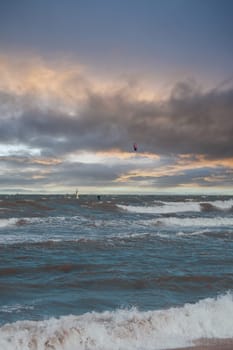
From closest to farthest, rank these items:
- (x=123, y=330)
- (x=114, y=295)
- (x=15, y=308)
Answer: (x=123, y=330) → (x=15, y=308) → (x=114, y=295)

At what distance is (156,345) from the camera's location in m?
5.08

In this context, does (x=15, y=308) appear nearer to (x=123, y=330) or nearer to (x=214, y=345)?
(x=123, y=330)

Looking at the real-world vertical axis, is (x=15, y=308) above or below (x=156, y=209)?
below

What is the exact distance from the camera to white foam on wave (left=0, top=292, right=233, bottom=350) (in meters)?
4.96

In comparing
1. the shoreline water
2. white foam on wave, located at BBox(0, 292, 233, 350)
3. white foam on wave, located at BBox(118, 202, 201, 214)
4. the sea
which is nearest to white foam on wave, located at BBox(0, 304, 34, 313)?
the sea

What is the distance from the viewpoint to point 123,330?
541 cm

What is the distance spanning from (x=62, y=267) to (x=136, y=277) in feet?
6.95

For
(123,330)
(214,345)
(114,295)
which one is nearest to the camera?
(214,345)

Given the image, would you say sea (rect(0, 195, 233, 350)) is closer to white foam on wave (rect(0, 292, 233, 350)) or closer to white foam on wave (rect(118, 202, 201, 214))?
white foam on wave (rect(0, 292, 233, 350))

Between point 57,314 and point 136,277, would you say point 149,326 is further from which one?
point 136,277

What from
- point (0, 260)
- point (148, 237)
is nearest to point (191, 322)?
point (0, 260)

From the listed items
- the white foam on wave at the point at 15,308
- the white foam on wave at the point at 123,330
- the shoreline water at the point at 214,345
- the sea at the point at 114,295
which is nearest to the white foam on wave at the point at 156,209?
the sea at the point at 114,295

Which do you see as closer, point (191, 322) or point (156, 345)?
point (156, 345)

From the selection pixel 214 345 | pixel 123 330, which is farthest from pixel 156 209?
pixel 214 345
